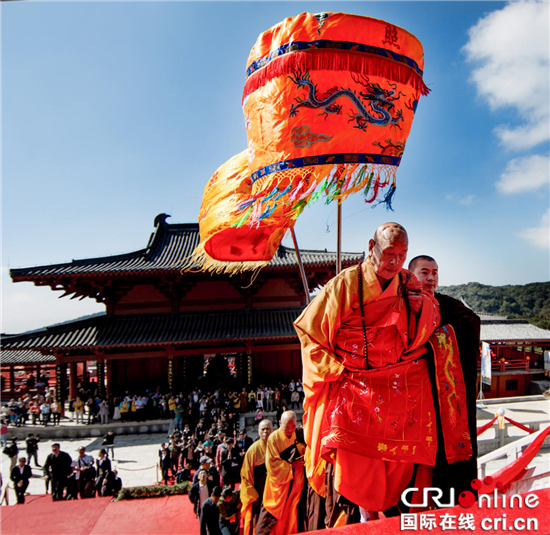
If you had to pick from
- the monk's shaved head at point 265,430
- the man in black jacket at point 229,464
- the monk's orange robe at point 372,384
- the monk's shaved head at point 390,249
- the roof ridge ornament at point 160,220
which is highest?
the roof ridge ornament at point 160,220

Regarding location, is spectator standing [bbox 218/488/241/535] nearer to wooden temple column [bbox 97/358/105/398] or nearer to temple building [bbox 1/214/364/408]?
temple building [bbox 1/214/364/408]

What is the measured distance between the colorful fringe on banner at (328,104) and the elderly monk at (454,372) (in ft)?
2.73

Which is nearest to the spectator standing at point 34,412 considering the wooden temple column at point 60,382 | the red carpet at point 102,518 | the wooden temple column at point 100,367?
the wooden temple column at point 60,382

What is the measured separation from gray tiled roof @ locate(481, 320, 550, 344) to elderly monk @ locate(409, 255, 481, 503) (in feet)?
67.3

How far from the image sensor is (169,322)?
47.2 ft

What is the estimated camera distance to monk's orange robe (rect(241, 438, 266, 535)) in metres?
4.30

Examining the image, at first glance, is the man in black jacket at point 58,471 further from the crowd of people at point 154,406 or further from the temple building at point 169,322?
the temple building at point 169,322

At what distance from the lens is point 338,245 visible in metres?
3.04

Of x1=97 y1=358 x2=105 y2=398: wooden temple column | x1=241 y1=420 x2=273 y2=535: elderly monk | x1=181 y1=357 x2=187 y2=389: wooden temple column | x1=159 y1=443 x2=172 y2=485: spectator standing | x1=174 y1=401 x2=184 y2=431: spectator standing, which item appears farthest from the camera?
x1=181 y1=357 x2=187 y2=389: wooden temple column

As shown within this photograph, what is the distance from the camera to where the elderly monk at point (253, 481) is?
4.30 metres

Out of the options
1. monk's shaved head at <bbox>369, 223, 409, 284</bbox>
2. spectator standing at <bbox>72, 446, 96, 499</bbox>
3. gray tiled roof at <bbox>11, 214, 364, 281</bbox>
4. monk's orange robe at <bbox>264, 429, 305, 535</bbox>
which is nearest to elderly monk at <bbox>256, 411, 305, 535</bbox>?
monk's orange robe at <bbox>264, 429, 305, 535</bbox>

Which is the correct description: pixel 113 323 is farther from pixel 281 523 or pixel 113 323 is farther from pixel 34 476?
pixel 281 523

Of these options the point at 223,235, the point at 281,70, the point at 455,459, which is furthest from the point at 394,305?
the point at 223,235

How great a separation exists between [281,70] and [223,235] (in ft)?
6.67
